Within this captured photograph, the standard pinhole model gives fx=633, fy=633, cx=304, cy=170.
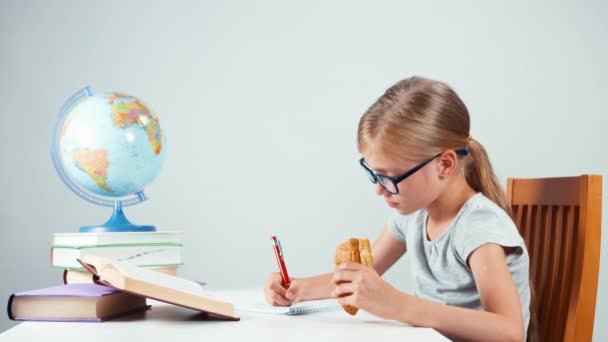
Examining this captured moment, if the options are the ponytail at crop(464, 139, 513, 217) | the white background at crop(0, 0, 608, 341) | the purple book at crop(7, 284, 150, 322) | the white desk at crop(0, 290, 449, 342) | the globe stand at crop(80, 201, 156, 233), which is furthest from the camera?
the white background at crop(0, 0, 608, 341)

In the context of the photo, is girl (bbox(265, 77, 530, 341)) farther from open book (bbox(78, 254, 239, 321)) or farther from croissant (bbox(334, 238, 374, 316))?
open book (bbox(78, 254, 239, 321))

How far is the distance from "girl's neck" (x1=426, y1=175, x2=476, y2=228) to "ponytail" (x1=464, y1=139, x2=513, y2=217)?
0.07 feet

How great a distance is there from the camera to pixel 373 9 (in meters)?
2.39

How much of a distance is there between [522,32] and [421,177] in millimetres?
1520

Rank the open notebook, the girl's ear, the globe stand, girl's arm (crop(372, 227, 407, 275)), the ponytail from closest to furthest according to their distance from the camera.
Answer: the open notebook < the girl's ear < the ponytail < the globe stand < girl's arm (crop(372, 227, 407, 275))

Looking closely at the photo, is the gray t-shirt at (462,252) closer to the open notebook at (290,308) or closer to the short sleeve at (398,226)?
the short sleeve at (398,226)

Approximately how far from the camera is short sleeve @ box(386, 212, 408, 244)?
144 cm

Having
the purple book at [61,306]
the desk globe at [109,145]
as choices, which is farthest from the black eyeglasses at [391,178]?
the desk globe at [109,145]

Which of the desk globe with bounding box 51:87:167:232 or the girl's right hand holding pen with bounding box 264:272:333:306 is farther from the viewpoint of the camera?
the desk globe with bounding box 51:87:167:232

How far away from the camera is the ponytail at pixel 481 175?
4.04 feet

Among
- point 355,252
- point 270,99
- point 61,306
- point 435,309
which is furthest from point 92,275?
point 270,99

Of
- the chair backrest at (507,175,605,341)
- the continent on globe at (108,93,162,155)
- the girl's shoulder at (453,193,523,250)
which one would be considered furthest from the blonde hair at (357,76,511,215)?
the continent on globe at (108,93,162,155)

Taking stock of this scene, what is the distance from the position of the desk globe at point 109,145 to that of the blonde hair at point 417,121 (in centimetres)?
61

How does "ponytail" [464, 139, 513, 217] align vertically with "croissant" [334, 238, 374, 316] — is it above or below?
above
